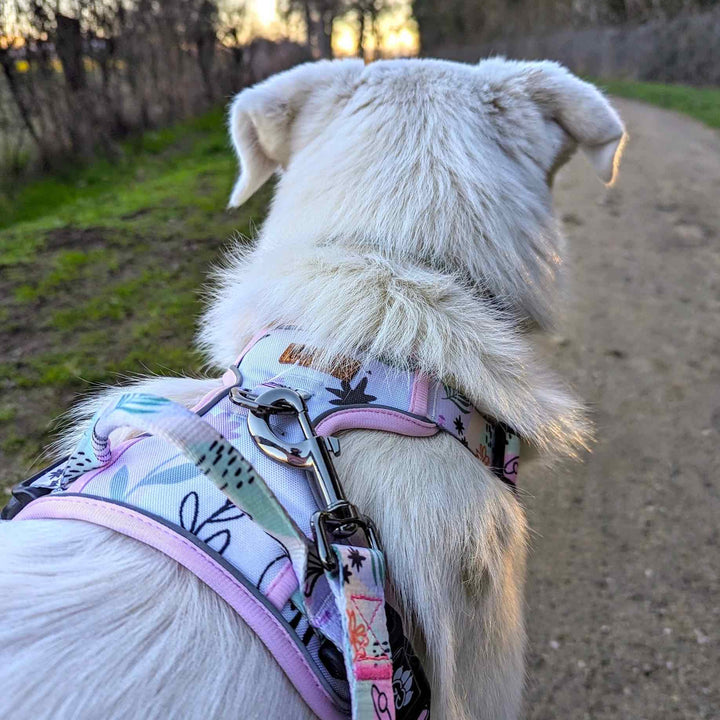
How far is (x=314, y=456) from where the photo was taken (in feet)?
3.74

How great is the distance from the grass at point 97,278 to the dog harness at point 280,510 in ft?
6.09

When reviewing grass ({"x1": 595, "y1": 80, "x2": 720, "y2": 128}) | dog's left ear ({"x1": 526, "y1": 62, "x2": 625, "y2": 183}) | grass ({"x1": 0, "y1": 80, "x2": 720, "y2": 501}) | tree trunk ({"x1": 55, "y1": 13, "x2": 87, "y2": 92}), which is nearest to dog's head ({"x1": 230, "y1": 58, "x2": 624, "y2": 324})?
dog's left ear ({"x1": 526, "y1": 62, "x2": 625, "y2": 183})

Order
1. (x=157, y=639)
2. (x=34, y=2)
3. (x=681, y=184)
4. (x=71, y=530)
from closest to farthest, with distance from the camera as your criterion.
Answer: (x=157, y=639) < (x=71, y=530) < (x=34, y=2) < (x=681, y=184)

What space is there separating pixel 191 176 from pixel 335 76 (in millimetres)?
5800

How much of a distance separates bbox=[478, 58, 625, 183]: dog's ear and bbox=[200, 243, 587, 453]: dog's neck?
0.63 meters

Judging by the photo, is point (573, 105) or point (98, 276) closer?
point (573, 105)

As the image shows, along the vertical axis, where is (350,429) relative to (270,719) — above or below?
above

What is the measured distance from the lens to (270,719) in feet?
3.23

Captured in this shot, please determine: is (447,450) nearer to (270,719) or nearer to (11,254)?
(270,719)

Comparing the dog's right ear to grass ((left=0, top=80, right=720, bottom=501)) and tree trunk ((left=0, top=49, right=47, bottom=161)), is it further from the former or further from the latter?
tree trunk ((left=0, top=49, right=47, bottom=161))

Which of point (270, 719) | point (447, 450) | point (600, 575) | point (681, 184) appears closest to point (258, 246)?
point (447, 450)

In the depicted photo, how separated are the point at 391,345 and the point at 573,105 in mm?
1088

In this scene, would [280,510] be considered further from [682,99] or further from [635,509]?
[682,99]

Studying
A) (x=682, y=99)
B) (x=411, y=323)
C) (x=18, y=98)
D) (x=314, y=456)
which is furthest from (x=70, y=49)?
(x=682, y=99)
